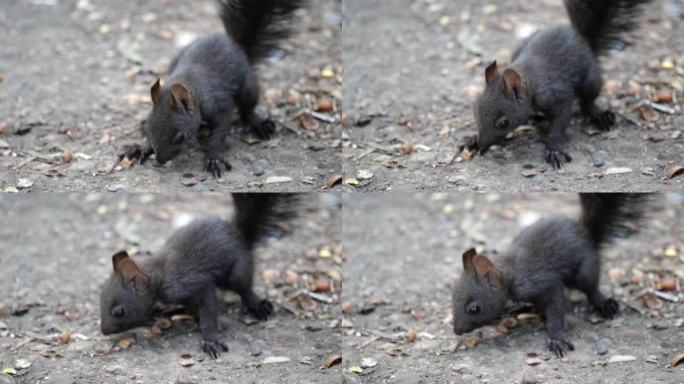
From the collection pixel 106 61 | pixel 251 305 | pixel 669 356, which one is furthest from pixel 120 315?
pixel 669 356

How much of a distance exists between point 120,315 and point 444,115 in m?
2.50

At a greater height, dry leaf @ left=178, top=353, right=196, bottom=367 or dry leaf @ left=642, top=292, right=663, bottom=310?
dry leaf @ left=178, top=353, right=196, bottom=367

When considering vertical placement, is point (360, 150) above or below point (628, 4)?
below

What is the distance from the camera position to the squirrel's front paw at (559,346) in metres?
6.09

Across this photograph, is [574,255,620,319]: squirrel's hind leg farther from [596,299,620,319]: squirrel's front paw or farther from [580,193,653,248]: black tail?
[580,193,653,248]: black tail

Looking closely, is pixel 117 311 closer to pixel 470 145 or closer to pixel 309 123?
pixel 309 123

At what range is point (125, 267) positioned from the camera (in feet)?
20.2

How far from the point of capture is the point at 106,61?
771 centimetres

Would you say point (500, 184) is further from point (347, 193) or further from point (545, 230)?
point (347, 193)

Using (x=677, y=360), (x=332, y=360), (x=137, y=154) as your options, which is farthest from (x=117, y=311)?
(x=677, y=360)

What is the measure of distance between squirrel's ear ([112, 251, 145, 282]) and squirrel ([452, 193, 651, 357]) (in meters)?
1.88

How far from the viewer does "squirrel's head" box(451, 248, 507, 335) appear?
244 inches

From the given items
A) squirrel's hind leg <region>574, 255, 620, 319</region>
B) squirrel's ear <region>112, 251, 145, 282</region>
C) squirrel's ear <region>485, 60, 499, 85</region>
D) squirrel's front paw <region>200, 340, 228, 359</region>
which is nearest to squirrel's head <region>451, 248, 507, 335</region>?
squirrel's hind leg <region>574, 255, 620, 319</region>

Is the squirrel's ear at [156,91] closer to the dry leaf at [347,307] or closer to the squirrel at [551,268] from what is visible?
the dry leaf at [347,307]
